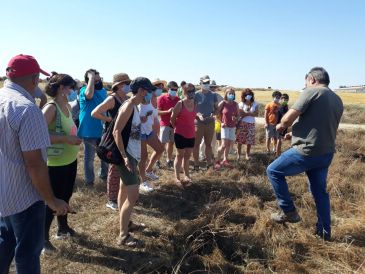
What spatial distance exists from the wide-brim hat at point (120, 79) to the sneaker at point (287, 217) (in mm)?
2549

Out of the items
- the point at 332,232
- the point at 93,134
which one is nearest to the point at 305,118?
the point at 332,232

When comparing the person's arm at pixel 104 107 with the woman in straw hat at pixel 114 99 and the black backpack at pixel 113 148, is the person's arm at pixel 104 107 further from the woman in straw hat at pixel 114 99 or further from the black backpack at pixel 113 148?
the black backpack at pixel 113 148

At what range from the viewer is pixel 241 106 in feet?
28.6

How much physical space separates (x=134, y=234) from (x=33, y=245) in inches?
78.6

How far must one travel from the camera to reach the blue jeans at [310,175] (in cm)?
419

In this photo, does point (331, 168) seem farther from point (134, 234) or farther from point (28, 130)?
point (28, 130)

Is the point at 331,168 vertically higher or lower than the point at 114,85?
lower

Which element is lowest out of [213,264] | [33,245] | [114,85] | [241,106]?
[213,264]

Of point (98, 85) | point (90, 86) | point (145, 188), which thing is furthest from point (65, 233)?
point (98, 85)

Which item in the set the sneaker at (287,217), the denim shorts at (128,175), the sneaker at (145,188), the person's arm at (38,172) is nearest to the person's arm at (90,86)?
the sneaker at (145,188)

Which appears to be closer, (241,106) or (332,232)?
(332,232)

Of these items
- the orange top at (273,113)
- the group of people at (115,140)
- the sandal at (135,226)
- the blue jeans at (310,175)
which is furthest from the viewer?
the orange top at (273,113)

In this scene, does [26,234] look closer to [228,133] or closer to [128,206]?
[128,206]

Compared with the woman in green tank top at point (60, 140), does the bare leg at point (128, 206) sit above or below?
below
